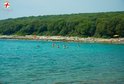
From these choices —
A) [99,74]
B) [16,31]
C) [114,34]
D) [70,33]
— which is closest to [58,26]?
[70,33]

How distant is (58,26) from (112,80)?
4448 inches

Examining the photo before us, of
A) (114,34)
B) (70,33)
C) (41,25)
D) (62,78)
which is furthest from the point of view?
(41,25)

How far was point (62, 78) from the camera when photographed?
65.3 feet

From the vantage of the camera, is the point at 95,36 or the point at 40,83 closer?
the point at 40,83

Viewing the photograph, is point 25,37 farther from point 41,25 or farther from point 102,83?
point 102,83

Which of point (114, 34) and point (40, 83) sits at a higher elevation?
point (40, 83)

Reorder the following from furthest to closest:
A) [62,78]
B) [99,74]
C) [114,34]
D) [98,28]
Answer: [98,28], [114,34], [99,74], [62,78]

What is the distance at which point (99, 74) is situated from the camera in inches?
856

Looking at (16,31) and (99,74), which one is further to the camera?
(16,31)

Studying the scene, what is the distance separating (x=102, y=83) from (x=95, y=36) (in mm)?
90000

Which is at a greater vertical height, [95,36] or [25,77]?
Result: [25,77]

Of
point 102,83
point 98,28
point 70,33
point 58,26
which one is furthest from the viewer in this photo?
point 58,26

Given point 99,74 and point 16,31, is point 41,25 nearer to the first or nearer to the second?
point 16,31

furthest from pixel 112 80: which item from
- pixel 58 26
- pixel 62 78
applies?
pixel 58 26
